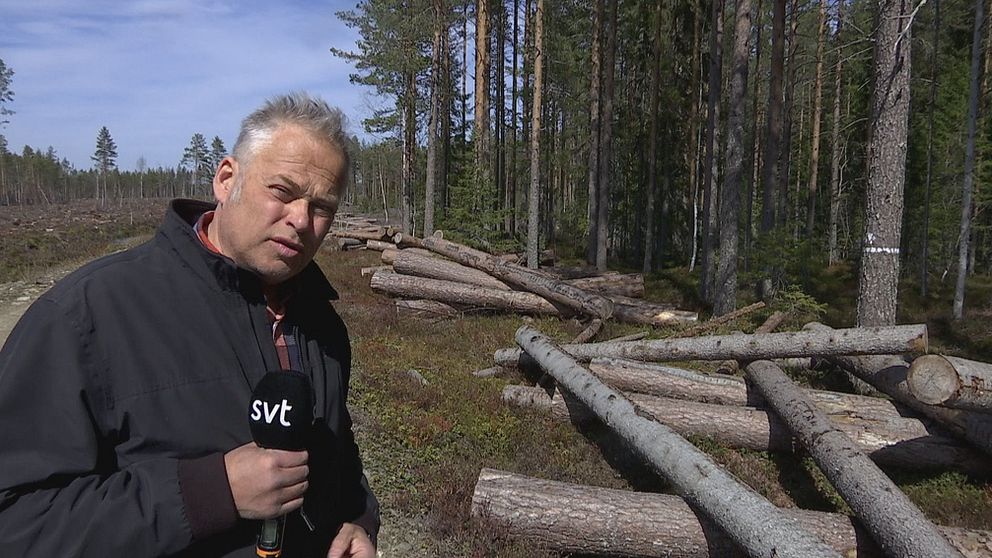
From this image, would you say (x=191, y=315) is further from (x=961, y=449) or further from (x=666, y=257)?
(x=666, y=257)

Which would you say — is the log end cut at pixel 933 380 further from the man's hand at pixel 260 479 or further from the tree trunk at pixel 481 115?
the tree trunk at pixel 481 115

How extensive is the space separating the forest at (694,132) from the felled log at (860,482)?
135 inches

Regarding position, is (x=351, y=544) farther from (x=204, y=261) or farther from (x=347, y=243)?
(x=347, y=243)

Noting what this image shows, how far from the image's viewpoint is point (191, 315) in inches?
65.4

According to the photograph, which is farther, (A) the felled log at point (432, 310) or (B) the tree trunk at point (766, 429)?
(A) the felled log at point (432, 310)

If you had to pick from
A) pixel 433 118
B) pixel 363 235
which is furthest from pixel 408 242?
pixel 363 235

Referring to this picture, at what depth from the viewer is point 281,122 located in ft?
6.07

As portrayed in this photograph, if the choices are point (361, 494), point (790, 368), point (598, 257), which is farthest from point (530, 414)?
point (598, 257)

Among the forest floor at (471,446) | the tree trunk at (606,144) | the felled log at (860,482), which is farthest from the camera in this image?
the tree trunk at (606,144)

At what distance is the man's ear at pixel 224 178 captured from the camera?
6.18ft

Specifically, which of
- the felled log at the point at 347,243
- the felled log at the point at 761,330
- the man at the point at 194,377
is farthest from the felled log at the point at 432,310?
the felled log at the point at 347,243

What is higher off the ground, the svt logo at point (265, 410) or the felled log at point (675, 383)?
the svt logo at point (265, 410)

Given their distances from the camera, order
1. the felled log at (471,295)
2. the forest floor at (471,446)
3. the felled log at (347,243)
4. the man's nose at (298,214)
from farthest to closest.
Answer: the felled log at (347,243)
the felled log at (471,295)
the forest floor at (471,446)
the man's nose at (298,214)

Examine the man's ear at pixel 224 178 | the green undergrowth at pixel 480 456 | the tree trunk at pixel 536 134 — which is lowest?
the green undergrowth at pixel 480 456
